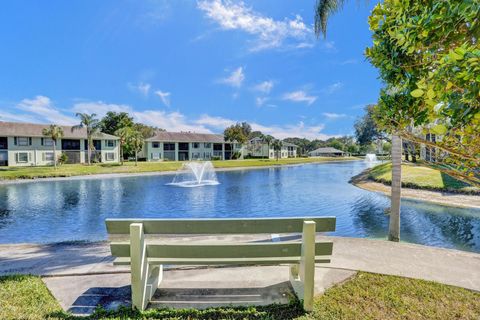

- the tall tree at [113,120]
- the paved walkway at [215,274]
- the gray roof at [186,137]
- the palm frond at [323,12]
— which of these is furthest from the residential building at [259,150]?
the paved walkway at [215,274]

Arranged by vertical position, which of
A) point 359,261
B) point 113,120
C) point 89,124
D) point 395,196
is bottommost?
point 359,261

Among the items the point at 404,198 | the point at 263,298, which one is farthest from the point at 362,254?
the point at 404,198

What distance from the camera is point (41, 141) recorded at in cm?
4494

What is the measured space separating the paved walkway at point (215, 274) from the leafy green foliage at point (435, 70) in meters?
2.63

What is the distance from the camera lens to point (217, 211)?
14531 mm

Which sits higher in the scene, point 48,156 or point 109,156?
point 48,156

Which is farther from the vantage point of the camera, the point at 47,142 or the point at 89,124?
the point at 89,124

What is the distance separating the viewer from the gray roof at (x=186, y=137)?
63375mm

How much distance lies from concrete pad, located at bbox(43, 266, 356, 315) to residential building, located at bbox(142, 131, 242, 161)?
60060 millimetres

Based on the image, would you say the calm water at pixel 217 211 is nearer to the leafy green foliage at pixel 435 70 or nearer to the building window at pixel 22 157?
the leafy green foliage at pixel 435 70

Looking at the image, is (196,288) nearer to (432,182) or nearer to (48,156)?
(432,182)

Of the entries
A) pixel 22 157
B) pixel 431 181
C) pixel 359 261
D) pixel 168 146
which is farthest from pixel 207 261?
pixel 168 146

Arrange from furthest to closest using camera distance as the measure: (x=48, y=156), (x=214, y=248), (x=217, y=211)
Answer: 1. (x=48, y=156)
2. (x=217, y=211)
3. (x=214, y=248)

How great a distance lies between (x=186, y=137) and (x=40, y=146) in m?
30.2
